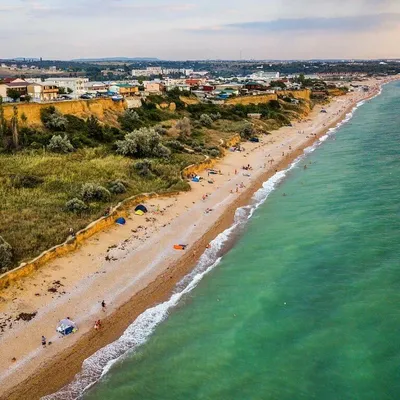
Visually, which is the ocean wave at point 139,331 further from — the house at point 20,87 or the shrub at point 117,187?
the house at point 20,87

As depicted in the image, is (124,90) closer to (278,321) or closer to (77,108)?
(77,108)

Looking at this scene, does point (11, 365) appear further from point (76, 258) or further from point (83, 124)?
point (83, 124)

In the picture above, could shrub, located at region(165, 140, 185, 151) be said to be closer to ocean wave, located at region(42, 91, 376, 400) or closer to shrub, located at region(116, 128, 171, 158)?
shrub, located at region(116, 128, 171, 158)

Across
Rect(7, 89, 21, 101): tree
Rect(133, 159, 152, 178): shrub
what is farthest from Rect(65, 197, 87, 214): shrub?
Rect(7, 89, 21, 101): tree

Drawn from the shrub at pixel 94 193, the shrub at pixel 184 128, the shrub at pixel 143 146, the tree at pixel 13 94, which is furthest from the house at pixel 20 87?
the shrub at pixel 94 193

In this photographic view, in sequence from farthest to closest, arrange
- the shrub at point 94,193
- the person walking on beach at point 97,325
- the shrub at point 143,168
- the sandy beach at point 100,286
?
the shrub at point 143,168 → the shrub at point 94,193 → the person walking on beach at point 97,325 → the sandy beach at point 100,286
